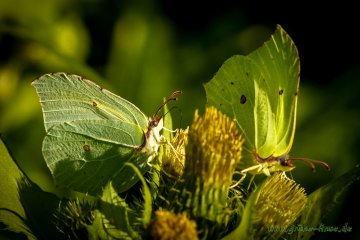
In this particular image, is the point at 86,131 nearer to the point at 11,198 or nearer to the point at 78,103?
the point at 78,103

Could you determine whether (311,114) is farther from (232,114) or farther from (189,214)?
(189,214)

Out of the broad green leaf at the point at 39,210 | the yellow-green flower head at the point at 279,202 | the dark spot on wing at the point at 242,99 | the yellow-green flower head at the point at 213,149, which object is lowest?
the broad green leaf at the point at 39,210

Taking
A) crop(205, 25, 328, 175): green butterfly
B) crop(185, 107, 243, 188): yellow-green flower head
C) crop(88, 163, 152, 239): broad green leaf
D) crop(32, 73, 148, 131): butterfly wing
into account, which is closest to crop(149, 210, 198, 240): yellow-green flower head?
crop(88, 163, 152, 239): broad green leaf

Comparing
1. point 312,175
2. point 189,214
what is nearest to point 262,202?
point 189,214

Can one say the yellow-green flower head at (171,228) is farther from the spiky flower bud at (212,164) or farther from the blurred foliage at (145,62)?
the blurred foliage at (145,62)

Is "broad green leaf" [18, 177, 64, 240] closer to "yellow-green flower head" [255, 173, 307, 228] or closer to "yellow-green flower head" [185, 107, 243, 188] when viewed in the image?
"yellow-green flower head" [185, 107, 243, 188]

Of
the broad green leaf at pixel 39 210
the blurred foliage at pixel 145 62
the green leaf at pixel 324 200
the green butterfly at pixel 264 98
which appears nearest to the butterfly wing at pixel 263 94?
the green butterfly at pixel 264 98

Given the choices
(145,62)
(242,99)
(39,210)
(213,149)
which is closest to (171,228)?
(213,149)
